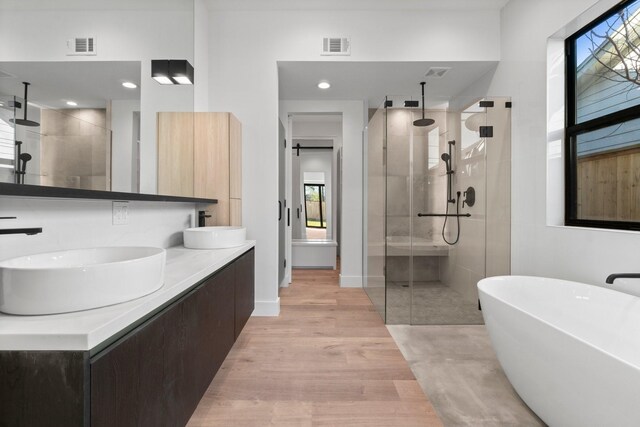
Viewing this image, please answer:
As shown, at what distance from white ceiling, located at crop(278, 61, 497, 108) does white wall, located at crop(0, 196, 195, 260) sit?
207cm

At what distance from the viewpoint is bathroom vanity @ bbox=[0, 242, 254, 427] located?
0.65 metres

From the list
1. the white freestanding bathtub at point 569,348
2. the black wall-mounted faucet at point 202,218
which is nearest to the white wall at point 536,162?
the white freestanding bathtub at point 569,348

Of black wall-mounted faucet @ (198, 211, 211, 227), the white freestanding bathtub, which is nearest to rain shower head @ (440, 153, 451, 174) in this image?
the white freestanding bathtub

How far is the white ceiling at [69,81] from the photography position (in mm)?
1089

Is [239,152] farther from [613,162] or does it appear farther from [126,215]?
[613,162]

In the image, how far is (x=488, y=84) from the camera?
316 centimetres

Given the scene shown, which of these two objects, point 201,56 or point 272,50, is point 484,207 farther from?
point 201,56

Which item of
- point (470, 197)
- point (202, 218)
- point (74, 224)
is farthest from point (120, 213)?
point (470, 197)

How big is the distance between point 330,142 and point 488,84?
2.83 meters

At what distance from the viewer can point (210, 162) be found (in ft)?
8.63

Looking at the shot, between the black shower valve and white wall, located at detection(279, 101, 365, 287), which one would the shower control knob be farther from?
white wall, located at detection(279, 101, 365, 287)

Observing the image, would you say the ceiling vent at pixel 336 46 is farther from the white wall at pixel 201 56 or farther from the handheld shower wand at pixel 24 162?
the handheld shower wand at pixel 24 162

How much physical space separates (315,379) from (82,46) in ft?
7.26

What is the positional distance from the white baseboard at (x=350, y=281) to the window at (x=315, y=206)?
4.95ft
